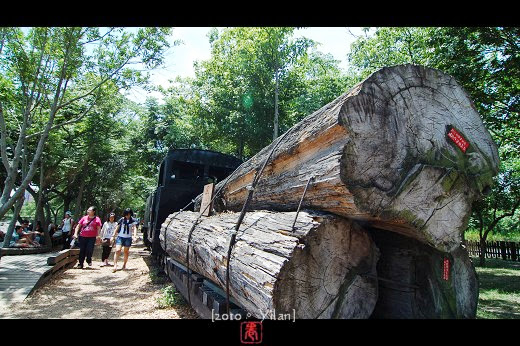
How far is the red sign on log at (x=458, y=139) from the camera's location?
243cm

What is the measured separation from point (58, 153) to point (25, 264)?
29.0 feet

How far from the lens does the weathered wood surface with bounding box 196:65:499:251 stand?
221 centimetres

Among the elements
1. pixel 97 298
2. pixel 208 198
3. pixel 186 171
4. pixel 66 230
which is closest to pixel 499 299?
pixel 208 198

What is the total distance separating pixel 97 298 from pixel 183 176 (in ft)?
11.8

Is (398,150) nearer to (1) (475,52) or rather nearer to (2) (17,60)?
(1) (475,52)

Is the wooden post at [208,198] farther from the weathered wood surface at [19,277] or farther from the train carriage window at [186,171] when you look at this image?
the train carriage window at [186,171]

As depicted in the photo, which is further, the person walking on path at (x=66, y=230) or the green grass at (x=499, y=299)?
the person walking on path at (x=66, y=230)

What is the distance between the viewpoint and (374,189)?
7.25ft

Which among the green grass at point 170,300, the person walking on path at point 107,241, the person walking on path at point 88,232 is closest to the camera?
the green grass at point 170,300

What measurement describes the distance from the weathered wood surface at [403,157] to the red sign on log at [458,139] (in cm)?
3

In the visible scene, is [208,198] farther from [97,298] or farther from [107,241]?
[107,241]

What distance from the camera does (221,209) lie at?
5.07 meters
